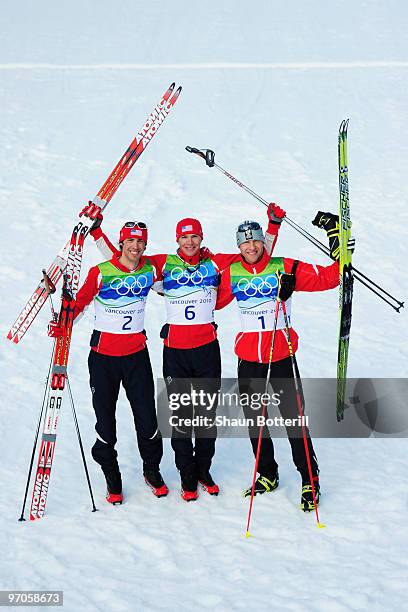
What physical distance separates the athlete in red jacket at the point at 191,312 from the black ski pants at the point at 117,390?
0.60ft

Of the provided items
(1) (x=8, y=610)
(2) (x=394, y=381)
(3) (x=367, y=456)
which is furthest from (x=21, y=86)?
(1) (x=8, y=610)

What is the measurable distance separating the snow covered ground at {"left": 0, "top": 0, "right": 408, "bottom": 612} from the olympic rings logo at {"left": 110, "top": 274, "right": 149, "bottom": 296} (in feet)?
5.60

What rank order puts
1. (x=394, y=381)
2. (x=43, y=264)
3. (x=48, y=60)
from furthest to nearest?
(x=48, y=60), (x=43, y=264), (x=394, y=381)

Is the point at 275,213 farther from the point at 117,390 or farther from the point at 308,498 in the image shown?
the point at 308,498

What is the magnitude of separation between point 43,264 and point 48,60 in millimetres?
11056

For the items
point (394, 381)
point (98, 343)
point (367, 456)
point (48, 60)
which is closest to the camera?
point (98, 343)

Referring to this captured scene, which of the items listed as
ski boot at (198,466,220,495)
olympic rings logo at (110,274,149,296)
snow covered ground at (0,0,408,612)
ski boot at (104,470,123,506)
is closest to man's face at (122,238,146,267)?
olympic rings logo at (110,274,149,296)

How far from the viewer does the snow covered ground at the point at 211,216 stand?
16.4 ft

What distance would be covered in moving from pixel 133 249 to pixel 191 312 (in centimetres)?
65

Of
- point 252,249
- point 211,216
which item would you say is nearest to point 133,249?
point 252,249

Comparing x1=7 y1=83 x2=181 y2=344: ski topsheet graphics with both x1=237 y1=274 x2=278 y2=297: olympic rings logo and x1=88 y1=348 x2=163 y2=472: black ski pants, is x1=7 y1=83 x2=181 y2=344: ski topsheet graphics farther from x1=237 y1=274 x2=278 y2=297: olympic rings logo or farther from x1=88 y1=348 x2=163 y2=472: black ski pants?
x1=237 y1=274 x2=278 y2=297: olympic rings logo

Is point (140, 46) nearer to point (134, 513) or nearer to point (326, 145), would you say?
point (326, 145)

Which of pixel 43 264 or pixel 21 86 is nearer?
pixel 43 264

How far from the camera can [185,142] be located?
1573cm
